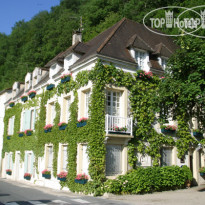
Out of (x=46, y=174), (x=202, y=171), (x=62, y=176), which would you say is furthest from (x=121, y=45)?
(x=202, y=171)

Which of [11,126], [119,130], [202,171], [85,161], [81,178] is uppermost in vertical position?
[11,126]

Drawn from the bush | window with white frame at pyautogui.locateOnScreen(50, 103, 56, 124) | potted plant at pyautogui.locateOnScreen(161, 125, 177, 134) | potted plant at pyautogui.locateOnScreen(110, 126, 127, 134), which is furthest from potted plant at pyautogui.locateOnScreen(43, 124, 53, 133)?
potted plant at pyautogui.locateOnScreen(161, 125, 177, 134)

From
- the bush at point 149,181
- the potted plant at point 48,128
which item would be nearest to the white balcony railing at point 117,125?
the bush at point 149,181

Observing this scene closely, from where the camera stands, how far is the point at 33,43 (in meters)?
46.3

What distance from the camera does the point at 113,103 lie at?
1555 centimetres

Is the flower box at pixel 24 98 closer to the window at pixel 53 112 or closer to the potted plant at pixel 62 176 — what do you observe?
the window at pixel 53 112

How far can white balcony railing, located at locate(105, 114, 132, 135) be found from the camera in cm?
1416

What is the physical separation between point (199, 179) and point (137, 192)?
627 cm

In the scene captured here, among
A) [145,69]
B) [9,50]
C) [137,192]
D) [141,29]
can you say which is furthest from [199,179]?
[9,50]

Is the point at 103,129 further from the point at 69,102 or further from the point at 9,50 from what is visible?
the point at 9,50

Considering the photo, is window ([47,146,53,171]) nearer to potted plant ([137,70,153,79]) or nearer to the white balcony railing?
the white balcony railing

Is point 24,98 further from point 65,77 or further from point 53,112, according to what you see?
point 65,77

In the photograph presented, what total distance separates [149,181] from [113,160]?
2030 millimetres

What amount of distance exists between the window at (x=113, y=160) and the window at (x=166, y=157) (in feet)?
10.7
